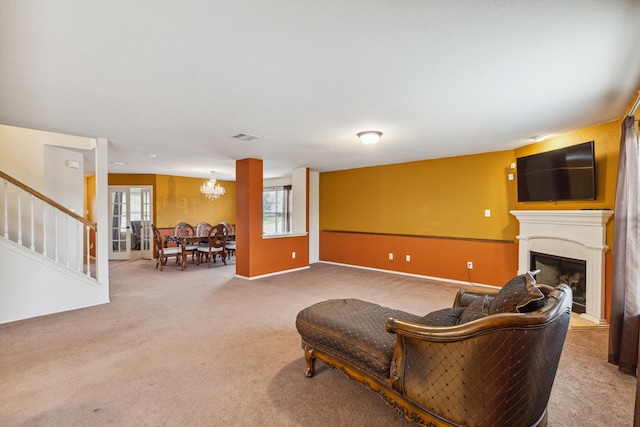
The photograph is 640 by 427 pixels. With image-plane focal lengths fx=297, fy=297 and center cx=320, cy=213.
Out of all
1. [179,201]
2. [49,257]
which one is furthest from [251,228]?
[179,201]

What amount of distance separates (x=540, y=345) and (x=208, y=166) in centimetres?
665

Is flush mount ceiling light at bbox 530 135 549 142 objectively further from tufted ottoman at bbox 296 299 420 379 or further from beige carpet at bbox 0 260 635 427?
tufted ottoman at bbox 296 299 420 379

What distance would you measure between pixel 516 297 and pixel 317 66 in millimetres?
1887

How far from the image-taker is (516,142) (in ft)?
14.1

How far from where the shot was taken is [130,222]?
309 inches

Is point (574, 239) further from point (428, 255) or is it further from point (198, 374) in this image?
point (198, 374)

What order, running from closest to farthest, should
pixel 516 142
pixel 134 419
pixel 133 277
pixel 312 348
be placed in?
pixel 134 419 < pixel 312 348 < pixel 516 142 < pixel 133 277

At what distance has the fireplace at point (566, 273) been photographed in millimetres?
3619

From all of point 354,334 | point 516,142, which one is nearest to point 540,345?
point 354,334

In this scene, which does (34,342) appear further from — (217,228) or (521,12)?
(521,12)

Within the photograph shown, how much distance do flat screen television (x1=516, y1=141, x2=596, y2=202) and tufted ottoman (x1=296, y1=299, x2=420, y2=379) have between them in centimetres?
297

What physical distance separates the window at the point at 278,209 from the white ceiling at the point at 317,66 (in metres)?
4.94

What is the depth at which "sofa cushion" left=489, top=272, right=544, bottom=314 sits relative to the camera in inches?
55.4

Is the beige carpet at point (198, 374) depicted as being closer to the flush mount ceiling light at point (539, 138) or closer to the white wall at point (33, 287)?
the white wall at point (33, 287)
